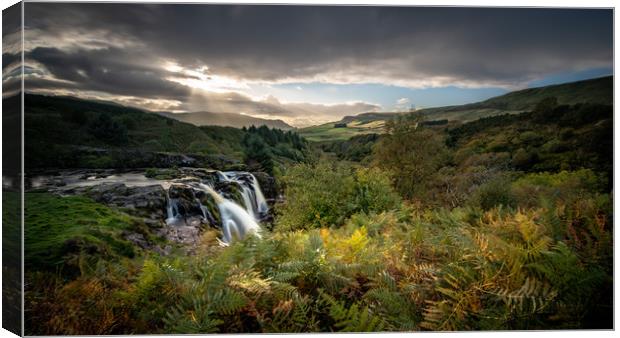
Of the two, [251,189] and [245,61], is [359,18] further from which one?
[251,189]

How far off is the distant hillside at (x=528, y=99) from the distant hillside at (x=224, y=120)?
5.47 ft

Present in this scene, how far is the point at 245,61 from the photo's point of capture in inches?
194

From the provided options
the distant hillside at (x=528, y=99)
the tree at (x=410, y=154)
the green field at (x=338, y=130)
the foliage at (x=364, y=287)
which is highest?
the distant hillside at (x=528, y=99)

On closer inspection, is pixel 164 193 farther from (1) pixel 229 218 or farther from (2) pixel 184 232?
(1) pixel 229 218

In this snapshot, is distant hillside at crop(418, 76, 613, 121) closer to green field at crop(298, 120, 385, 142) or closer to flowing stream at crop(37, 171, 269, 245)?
green field at crop(298, 120, 385, 142)

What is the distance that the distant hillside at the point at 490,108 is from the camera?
195 inches

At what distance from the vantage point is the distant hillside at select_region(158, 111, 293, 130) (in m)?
5.01

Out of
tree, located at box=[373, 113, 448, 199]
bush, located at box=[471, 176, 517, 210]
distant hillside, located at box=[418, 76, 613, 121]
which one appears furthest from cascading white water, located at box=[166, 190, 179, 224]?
bush, located at box=[471, 176, 517, 210]

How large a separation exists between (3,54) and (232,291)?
2915 millimetres

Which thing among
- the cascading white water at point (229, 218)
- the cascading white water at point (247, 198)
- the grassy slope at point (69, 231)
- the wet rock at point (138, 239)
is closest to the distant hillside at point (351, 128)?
the cascading white water at point (247, 198)

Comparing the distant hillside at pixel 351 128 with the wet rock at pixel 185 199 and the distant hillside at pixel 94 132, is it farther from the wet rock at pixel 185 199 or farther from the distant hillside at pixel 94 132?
the wet rock at pixel 185 199

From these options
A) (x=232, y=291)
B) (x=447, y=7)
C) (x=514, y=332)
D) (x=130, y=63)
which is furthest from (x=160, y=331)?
(x=447, y=7)

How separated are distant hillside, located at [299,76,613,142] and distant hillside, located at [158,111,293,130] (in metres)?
0.34

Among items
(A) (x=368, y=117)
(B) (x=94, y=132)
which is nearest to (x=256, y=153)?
(A) (x=368, y=117)
